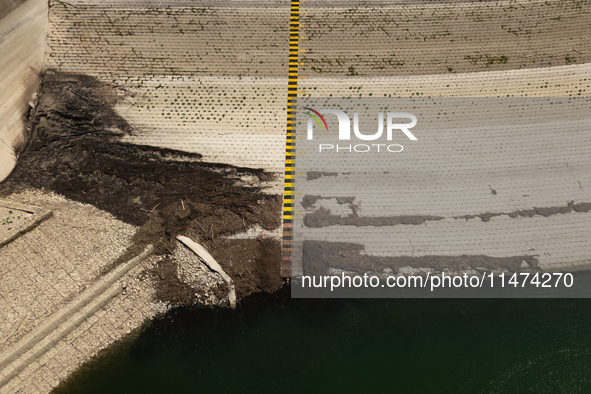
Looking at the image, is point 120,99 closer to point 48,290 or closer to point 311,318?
point 48,290

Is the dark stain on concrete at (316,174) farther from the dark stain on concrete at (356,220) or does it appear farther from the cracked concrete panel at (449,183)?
the dark stain on concrete at (356,220)

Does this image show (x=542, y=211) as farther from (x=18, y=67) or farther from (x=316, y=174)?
(x=18, y=67)

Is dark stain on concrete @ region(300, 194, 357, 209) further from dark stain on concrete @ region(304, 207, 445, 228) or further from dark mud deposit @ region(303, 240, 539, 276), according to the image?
dark mud deposit @ region(303, 240, 539, 276)

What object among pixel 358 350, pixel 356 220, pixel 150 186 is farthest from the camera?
pixel 150 186

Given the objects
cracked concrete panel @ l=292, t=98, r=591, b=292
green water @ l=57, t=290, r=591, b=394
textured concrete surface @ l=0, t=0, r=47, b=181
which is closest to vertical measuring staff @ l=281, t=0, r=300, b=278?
cracked concrete panel @ l=292, t=98, r=591, b=292

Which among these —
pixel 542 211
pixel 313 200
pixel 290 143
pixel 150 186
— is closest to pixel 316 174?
pixel 313 200

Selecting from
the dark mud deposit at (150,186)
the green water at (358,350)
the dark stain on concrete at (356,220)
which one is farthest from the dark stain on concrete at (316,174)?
the green water at (358,350)
